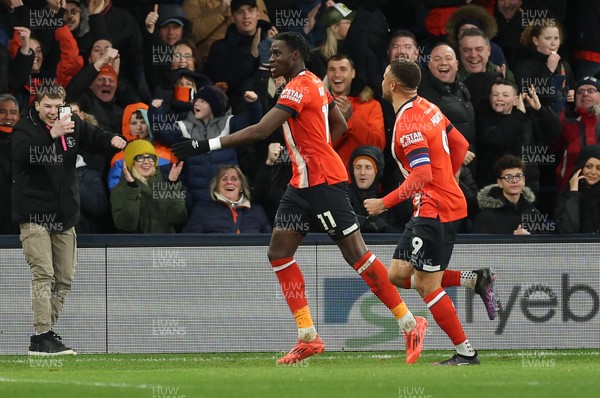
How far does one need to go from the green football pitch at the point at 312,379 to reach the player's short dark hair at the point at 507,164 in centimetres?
239

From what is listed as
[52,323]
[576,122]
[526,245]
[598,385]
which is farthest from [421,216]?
[576,122]

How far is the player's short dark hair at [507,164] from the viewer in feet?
44.5

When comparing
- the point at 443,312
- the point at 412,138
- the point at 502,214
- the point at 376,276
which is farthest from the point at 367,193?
the point at 412,138

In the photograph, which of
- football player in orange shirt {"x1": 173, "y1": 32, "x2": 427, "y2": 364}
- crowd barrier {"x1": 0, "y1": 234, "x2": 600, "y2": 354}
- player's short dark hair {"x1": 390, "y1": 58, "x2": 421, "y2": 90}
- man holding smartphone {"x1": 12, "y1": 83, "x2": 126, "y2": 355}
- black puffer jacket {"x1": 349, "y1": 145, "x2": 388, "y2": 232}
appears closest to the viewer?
player's short dark hair {"x1": 390, "y1": 58, "x2": 421, "y2": 90}

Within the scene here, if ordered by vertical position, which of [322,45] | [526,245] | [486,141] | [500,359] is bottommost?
[500,359]

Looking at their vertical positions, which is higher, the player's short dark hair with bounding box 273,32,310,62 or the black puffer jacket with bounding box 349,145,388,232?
the player's short dark hair with bounding box 273,32,310,62

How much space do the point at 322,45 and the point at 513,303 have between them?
3725 mm

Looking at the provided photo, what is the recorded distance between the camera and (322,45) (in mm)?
14875

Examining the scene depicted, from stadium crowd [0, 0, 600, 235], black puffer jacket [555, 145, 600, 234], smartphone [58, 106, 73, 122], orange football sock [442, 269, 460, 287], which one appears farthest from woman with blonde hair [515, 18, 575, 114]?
smartphone [58, 106, 73, 122]

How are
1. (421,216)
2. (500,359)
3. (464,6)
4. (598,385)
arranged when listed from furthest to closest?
(464,6) < (500,359) < (421,216) < (598,385)

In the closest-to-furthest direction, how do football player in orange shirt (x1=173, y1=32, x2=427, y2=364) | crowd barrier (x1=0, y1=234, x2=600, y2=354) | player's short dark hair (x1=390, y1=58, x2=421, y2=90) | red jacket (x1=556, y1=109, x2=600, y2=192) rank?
player's short dark hair (x1=390, y1=58, x2=421, y2=90)
football player in orange shirt (x1=173, y1=32, x2=427, y2=364)
crowd barrier (x1=0, y1=234, x2=600, y2=354)
red jacket (x1=556, y1=109, x2=600, y2=192)

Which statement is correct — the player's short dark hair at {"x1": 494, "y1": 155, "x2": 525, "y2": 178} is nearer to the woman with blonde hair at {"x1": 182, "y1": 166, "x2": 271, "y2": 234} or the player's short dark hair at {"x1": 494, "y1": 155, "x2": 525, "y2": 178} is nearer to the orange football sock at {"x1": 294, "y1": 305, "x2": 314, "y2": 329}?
the woman with blonde hair at {"x1": 182, "y1": 166, "x2": 271, "y2": 234}

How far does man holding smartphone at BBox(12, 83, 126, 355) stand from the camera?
485 inches

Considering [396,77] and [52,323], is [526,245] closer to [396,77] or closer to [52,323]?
[396,77]
